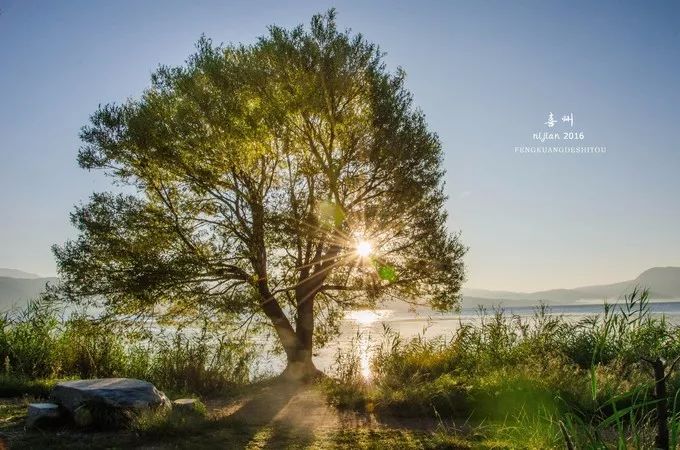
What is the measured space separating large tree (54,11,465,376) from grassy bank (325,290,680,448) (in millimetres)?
2759

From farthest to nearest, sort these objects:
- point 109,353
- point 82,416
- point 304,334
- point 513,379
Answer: point 304,334, point 109,353, point 513,379, point 82,416

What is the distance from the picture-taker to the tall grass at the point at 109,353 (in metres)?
13.7

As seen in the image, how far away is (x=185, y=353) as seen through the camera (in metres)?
13.9

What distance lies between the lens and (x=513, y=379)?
34.3ft

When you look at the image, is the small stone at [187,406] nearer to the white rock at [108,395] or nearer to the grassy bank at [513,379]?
the white rock at [108,395]

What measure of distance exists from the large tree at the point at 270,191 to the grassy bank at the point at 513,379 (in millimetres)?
2759

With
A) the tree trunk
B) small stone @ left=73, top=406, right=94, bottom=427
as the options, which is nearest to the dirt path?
the tree trunk

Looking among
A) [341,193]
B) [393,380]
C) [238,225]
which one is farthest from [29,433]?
[341,193]

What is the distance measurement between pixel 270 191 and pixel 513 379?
830 cm

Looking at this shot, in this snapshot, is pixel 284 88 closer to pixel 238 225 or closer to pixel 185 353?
pixel 238 225

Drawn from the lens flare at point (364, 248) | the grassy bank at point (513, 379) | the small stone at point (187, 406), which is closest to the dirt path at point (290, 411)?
the small stone at point (187, 406)

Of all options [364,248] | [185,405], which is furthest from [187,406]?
[364,248]

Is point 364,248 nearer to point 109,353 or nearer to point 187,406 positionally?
point 187,406

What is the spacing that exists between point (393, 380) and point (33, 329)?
9851 millimetres
